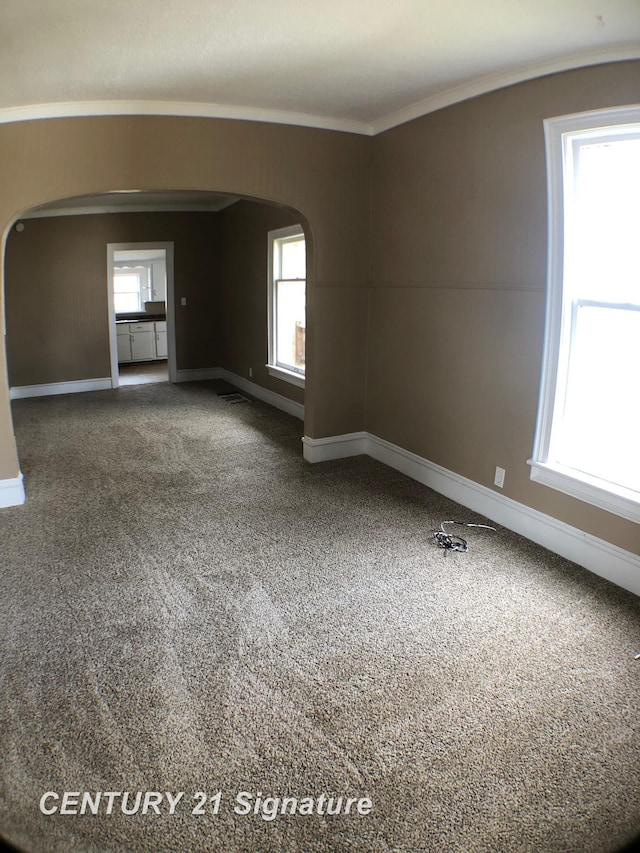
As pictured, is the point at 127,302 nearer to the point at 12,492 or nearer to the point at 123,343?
the point at 123,343

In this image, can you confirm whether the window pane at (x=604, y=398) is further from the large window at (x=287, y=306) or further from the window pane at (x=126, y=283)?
the window pane at (x=126, y=283)

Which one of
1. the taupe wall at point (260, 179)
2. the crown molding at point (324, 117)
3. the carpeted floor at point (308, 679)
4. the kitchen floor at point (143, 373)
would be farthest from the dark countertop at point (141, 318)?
the carpeted floor at point (308, 679)

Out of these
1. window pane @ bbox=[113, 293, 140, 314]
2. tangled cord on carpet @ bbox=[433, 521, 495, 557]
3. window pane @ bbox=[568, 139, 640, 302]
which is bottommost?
tangled cord on carpet @ bbox=[433, 521, 495, 557]

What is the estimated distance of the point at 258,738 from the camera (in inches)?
82.4

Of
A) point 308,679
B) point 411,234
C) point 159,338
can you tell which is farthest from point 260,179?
point 159,338

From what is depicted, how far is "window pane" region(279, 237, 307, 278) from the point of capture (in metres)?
6.20

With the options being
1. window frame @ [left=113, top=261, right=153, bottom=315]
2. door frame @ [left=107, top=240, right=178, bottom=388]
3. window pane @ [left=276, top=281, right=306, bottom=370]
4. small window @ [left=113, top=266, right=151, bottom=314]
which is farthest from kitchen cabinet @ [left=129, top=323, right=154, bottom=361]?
window pane @ [left=276, top=281, right=306, bottom=370]

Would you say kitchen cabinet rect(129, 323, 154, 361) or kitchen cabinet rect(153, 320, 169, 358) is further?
kitchen cabinet rect(153, 320, 169, 358)

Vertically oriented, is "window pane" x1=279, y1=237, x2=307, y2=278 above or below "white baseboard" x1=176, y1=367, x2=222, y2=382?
above

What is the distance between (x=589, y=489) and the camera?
3195mm

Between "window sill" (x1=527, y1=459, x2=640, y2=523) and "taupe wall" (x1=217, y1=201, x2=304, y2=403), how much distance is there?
3.31 m

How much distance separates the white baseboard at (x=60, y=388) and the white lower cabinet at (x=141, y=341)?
8.44 ft

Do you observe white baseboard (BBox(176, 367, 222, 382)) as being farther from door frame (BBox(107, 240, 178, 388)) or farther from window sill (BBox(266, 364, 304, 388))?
window sill (BBox(266, 364, 304, 388))

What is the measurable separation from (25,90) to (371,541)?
3268mm
